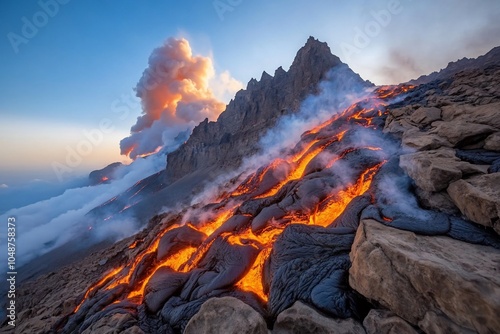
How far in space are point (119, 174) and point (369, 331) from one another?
22306 centimetres

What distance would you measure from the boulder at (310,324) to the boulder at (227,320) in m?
0.67

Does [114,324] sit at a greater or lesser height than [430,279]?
greater

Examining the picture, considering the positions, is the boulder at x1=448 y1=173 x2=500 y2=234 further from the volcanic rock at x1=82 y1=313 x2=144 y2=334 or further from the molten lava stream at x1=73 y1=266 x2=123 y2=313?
the molten lava stream at x1=73 y1=266 x2=123 y2=313

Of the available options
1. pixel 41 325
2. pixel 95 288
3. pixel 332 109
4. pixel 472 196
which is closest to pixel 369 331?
pixel 472 196

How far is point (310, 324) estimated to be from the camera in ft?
17.5

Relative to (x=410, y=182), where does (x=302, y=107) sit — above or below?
above

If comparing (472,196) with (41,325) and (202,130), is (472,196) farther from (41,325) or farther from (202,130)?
(202,130)

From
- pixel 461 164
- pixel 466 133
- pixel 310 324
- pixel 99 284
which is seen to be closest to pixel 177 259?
pixel 99 284

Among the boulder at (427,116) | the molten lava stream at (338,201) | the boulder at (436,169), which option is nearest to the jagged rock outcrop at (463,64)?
the boulder at (427,116)

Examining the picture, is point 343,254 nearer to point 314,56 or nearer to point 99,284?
point 99,284

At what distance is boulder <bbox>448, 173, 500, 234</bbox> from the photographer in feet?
19.5

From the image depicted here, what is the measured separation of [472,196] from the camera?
21.4 ft

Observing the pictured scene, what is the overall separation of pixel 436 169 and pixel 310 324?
698cm

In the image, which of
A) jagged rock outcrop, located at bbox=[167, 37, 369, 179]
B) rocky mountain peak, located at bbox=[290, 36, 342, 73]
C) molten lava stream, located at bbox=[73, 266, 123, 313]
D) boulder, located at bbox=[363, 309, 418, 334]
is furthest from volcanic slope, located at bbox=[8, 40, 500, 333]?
rocky mountain peak, located at bbox=[290, 36, 342, 73]
